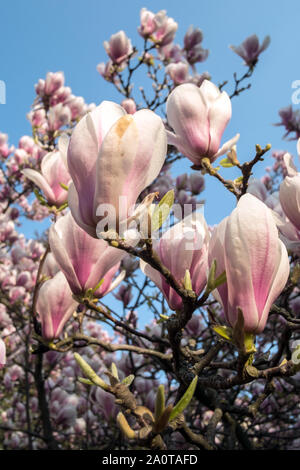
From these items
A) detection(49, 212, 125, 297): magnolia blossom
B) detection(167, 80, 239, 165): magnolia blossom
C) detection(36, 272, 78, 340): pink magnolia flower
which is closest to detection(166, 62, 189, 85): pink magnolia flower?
detection(167, 80, 239, 165): magnolia blossom

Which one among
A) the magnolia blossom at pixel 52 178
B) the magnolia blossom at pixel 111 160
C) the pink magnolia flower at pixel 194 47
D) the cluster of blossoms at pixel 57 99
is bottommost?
the magnolia blossom at pixel 111 160

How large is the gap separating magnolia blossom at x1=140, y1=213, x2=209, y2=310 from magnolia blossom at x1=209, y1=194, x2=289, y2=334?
0.16m

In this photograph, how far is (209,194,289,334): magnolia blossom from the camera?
609 mm

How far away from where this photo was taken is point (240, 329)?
0.59 meters

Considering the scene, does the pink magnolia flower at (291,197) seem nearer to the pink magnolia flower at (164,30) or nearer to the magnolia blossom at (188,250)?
the magnolia blossom at (188,250)

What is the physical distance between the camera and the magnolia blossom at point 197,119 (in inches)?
40.9

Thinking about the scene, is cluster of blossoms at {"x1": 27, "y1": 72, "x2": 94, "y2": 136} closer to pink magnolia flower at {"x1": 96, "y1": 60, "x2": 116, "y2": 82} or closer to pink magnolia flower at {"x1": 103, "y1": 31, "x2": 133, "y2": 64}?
pink magnolia flower at {"x1": 96, "y1": 60, "x2": 116, "y2": 82}

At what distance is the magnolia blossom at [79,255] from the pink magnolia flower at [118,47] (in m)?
2.69

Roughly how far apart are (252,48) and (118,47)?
104 cm

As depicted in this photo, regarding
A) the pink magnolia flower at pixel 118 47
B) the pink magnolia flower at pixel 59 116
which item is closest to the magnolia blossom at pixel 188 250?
A: the pink magnolia flower at pixel 59 116

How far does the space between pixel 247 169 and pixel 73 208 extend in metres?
0.49

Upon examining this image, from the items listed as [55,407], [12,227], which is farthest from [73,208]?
[12,227]
